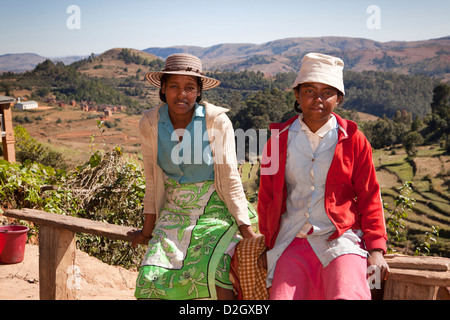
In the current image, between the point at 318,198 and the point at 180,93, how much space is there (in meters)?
0.92

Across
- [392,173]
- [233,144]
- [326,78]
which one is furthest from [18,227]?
[392,173]

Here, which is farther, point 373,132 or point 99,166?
point 373,132

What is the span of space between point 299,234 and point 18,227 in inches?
119

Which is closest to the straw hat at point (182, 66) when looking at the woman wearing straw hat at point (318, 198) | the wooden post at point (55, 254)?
the woman wearing straw hat at point (318, 198)

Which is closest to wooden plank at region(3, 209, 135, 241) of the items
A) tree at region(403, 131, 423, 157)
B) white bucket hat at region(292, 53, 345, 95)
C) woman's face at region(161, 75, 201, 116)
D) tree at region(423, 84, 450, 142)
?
woman's face at region(161, 75, 201, 116)

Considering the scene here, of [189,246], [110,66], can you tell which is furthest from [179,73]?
[110,66]

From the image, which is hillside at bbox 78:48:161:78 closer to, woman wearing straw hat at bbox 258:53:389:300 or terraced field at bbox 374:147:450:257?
terraced field at bbox 374:147:450:257

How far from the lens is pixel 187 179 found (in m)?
2.12

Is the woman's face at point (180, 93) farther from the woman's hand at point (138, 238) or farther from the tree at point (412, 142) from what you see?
the tree at point (412, 142)

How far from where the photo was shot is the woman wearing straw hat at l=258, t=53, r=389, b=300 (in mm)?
1671

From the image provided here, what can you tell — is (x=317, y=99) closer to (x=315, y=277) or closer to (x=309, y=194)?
(x=309, y=194)

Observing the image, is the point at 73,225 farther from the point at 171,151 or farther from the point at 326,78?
the point at 326,78

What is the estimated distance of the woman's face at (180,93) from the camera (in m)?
2.11
